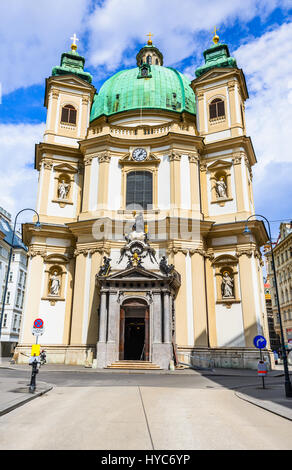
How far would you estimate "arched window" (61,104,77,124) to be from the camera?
3469cm

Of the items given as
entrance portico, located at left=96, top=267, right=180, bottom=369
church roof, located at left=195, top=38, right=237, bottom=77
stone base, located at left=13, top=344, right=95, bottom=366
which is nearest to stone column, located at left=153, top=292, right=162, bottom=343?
entrance portico, located at left=96, top=267, right=180, bottom=369

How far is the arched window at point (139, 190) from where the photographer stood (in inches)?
1207

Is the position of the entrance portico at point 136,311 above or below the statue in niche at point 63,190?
below

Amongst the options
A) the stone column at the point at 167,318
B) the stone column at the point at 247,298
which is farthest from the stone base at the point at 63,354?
the stone column at the point at 247,298

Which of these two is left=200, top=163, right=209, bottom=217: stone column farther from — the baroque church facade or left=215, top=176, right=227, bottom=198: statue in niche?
left=215, top=176, right=227, bottom=198: statue in niche

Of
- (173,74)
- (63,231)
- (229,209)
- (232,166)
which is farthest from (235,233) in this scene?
(173,74)

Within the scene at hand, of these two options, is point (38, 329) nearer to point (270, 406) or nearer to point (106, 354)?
point (270, 406)

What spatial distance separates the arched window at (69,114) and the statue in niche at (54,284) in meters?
14.6

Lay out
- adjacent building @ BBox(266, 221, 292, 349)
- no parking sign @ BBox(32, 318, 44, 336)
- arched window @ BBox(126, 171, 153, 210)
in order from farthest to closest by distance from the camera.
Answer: adjacent building @ BBox(266, 221, 292, 349) < arched window @ BBox(126, 171, 153, 210) < no parking sign @ BBox(32, 318, 44, 336)

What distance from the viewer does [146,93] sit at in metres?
37.2

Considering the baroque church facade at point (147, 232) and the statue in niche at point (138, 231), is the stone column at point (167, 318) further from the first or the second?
the statue in niche at point (138, 231)

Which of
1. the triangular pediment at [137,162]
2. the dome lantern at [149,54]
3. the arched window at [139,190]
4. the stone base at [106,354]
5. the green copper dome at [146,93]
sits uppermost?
the dome lantern at [149,54]

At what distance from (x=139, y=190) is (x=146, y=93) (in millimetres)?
12052

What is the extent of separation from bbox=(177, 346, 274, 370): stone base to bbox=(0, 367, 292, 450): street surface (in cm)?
1330
